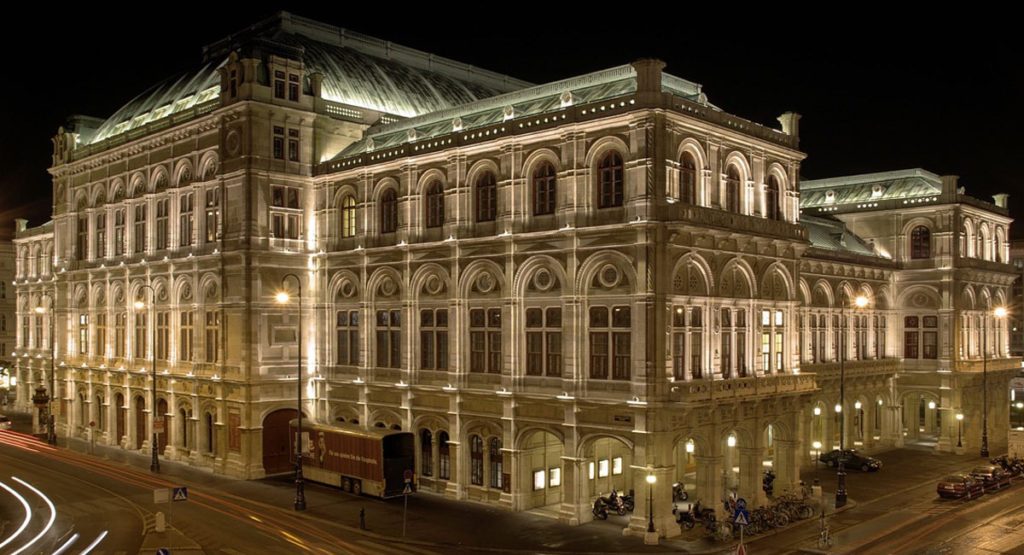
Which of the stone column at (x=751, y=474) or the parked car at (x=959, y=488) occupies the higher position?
the stone column at (x=751, y=474)

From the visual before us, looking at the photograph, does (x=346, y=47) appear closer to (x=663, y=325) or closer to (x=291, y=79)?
(x=291, y=79)

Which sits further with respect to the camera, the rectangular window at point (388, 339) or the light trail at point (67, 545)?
the rectangular window at point (388, 339)

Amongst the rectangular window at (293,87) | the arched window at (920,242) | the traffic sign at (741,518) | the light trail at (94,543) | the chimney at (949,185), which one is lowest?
the light trail at (94,543)

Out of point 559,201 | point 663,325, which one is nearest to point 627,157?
point 559,201

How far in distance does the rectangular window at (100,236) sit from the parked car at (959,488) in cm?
6156

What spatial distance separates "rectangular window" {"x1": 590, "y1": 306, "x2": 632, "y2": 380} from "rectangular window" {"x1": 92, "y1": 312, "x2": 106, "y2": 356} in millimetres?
45251

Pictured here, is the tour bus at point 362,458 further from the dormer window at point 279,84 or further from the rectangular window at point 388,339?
the dormer window at point 279,84

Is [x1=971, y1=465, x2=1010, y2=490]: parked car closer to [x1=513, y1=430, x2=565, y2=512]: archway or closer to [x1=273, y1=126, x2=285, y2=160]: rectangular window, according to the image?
[x1=513, y1=430, x2=565, y2=512]: archway

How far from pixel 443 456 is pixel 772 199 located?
76.9 feet

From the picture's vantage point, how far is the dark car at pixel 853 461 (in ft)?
199

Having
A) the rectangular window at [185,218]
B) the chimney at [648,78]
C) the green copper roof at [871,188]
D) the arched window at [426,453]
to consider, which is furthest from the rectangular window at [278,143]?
the green copper roof at [871,188]

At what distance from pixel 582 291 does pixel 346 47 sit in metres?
34.9

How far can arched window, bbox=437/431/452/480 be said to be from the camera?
51938 mm

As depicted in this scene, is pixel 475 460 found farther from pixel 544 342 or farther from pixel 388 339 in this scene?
pixel 388 339
